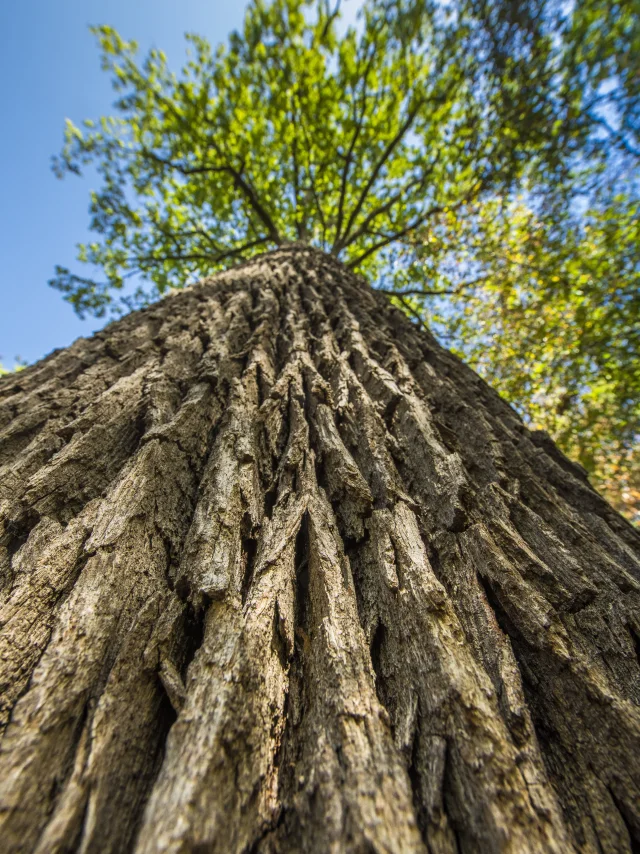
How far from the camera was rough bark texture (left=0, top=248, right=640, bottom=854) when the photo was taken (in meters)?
0.71

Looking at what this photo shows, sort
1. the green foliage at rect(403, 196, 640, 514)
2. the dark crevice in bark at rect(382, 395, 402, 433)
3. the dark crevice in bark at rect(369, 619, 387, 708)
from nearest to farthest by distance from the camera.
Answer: the dark crevice in bark at rect(369, 619, 387, 708) < the dark crevice in bark at rect(382, 395, 402, 433) < the green foliage at rect(403, 196, 640, 514)

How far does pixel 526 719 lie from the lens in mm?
881

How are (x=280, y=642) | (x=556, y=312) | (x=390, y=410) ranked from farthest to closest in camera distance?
(x=556, y=312) → (x=390, y=410) → (x=280, y=642)

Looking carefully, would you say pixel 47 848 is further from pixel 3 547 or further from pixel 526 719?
pixel 526 719

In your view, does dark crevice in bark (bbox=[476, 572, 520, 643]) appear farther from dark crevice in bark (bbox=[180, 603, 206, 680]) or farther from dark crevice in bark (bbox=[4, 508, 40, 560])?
dark crevice in bark (bbox=[4, 508, 40, 560])

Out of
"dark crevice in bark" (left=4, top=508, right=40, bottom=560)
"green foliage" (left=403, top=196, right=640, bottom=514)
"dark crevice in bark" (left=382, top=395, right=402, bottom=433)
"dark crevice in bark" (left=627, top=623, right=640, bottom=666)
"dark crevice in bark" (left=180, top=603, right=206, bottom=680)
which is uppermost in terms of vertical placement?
"green foliage" (left=403, top=196, right=640, bottom=514)

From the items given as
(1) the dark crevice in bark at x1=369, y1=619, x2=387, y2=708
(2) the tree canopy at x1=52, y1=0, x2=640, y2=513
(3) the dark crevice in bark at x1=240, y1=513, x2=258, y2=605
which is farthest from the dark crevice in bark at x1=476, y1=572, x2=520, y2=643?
(2) the tree canopy at x1=52, y1=0, x2=640, y2=513

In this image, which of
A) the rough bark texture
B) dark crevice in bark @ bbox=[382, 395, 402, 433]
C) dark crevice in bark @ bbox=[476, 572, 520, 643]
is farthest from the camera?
dark crevice in bark @ bbox=[382, 395, 402, 433]

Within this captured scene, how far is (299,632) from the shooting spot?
108 cm

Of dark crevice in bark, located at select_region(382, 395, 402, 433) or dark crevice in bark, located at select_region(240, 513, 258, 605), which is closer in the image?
dark crevice in bark, located at select_region(240, 513, 258, 605)

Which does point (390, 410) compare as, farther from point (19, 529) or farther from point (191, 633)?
point (19, 529)

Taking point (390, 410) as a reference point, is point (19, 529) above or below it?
below

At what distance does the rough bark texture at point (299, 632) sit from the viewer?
0.71 meters

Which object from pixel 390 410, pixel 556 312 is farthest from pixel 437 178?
pixel 390 410
